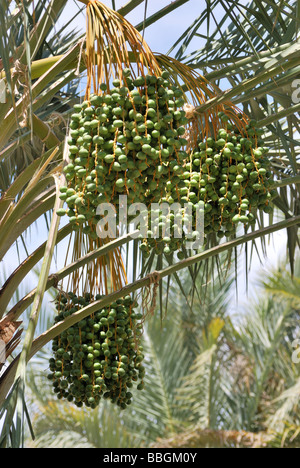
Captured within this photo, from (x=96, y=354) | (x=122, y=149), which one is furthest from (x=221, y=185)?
(x=96, y=354)

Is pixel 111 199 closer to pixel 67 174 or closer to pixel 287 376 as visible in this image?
pixel 67 174

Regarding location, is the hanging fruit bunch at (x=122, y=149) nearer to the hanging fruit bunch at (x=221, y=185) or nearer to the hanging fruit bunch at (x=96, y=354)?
the hanging fruit bunch at (x=221, y=185)

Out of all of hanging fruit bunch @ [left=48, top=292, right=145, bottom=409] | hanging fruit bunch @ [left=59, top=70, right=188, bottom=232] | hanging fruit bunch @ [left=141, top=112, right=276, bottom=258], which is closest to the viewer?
hanging fruit bunch @ [left=59, top=70, right=188, bottom=232]

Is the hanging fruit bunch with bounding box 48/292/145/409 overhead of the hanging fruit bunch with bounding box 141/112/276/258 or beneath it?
beneath

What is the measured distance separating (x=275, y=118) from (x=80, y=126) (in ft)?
2.39

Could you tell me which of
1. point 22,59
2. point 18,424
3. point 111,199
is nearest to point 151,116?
point 111,199

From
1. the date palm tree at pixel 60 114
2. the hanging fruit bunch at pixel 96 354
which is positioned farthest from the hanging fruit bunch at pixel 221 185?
the hanging fruit bunch at pixel 96 354

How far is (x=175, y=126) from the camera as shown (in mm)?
1545

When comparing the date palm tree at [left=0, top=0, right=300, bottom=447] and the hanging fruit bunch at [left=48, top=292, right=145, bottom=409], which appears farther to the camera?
the hanging fruit bunch at [left=48, top=292, right=145, bottom=409]

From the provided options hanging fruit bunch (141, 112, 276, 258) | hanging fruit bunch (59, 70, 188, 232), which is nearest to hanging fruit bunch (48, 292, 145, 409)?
hanging fruit bunch (141, 112, 276, 258)

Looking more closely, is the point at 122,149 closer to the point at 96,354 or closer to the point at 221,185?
the point at 221,185

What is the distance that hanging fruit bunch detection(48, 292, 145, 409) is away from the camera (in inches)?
73.9

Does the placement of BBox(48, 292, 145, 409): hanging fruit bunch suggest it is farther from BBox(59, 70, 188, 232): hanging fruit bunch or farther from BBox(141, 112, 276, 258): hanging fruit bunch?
BBox(59, 70, 188, 232): hanging fruit bunch

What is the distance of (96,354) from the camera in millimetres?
1881
